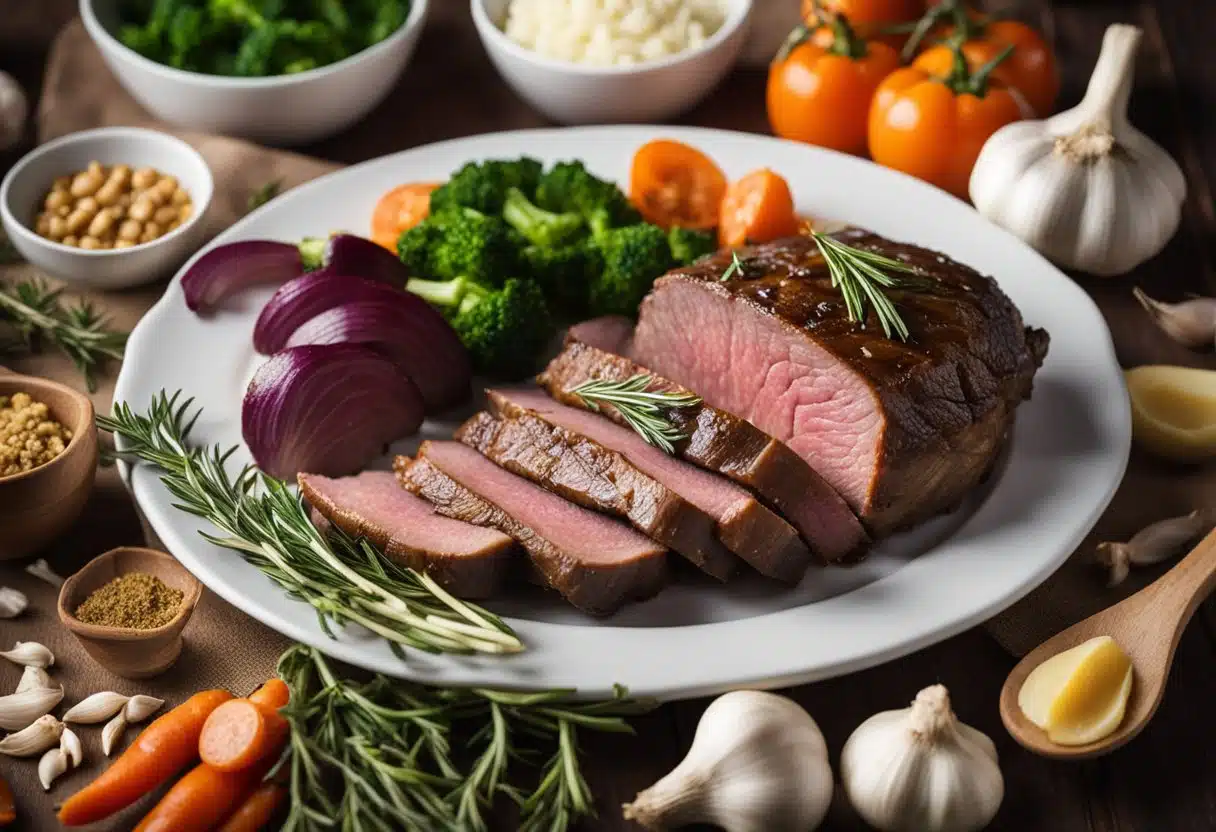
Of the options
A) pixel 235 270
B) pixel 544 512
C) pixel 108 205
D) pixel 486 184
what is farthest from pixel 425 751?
pixel 108 205

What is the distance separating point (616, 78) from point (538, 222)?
101 centimetres

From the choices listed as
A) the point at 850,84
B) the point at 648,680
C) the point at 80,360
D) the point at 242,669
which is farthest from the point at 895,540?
the point at 80,360

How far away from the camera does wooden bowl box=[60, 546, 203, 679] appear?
11.3 feet

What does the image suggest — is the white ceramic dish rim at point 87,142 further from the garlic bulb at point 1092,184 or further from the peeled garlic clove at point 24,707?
the garlic bulb at point 1092,184

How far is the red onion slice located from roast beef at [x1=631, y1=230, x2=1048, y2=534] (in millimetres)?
1223

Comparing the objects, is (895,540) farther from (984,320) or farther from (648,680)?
(648,680)

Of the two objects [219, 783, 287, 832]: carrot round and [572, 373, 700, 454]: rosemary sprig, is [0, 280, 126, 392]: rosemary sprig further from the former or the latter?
[219, 783, 287, 832]: carrot round

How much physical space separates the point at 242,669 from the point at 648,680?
3.74ft

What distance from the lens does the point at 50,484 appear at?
3746 millimetres

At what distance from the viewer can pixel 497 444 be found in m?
3.93

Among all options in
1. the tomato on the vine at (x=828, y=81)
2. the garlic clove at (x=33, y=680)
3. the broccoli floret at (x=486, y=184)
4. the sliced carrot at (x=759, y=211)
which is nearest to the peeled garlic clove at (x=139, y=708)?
the garlic clove at (x=33, y=680)

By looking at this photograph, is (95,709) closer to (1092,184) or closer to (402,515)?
(402,515)

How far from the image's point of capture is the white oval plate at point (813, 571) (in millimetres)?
3359

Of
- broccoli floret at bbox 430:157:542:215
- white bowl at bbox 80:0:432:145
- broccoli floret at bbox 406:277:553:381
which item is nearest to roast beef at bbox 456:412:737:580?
broccoli floret at bbox 406:277:553:381
